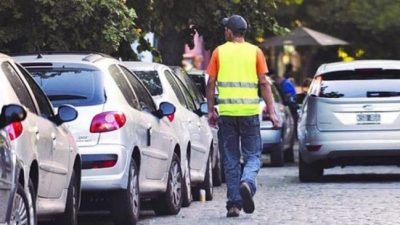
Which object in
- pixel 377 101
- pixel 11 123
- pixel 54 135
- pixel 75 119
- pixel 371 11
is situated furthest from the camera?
pixel 371 11

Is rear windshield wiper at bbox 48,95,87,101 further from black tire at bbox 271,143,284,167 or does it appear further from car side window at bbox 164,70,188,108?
black tire at bbox 271,143,284,167

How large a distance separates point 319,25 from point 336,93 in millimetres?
22528

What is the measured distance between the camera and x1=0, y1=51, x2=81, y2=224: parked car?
931 cm

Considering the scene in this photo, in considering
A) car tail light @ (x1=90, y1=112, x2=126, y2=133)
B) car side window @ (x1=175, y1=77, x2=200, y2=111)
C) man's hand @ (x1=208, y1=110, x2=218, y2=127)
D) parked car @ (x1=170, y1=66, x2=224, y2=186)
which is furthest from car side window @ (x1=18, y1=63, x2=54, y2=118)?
parked car @ (x1=170, y1=66, x2=224, y2=186)

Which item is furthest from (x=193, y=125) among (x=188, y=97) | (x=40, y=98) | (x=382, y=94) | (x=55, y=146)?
(x=55, y=146)

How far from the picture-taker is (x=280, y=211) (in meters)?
14.2

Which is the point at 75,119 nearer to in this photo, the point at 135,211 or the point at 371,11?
the point at 135,211

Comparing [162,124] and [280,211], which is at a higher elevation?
[162,124]

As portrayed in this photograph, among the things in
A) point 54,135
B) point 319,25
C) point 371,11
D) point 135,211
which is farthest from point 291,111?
point 54,135

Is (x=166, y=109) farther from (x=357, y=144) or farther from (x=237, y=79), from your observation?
(x=357, y=144)

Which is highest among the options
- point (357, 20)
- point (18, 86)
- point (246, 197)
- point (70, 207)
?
point (357, 20)

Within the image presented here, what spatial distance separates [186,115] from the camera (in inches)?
619

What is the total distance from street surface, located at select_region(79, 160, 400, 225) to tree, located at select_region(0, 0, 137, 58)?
2412 mm

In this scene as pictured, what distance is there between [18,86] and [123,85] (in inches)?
113
